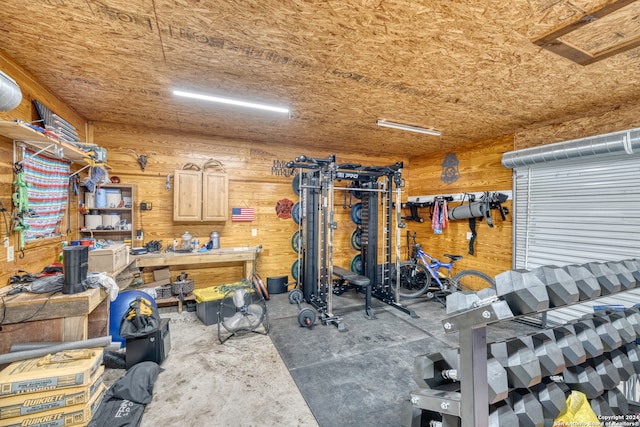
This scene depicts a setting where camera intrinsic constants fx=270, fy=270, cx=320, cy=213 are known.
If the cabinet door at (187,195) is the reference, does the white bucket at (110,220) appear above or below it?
below

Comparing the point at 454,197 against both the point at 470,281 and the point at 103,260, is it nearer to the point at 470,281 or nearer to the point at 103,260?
the point at 470,281

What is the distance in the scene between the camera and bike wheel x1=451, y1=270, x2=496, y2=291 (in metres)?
4.82

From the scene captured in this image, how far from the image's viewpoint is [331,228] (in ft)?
13.0

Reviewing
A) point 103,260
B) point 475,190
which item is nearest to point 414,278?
point 475,190

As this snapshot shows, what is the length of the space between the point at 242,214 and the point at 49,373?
3502 millimetres

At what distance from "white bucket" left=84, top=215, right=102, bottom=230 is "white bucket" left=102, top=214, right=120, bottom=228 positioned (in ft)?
0.35

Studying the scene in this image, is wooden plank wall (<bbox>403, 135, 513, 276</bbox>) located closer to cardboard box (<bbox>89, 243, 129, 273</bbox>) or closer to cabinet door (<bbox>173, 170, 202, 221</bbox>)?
cabinet door (<bbox>173, 170, 202, 221</bbox>)

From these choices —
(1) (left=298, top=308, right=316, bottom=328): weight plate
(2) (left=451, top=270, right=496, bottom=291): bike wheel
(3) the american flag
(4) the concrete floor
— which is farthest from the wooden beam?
(3) the american flag

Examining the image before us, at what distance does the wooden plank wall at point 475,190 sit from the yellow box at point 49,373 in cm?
551

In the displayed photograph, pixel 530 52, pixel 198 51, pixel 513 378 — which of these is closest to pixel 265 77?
pixel 198 51

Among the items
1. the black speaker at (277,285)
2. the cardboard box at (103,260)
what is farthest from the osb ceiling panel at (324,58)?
the black speaker at (277,285)

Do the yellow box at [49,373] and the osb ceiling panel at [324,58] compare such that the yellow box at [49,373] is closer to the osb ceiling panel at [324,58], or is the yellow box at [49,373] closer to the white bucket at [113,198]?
the osb ceiling panel at [324,58]

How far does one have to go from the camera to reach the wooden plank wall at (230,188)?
455cm

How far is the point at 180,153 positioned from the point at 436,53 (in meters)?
4.29
